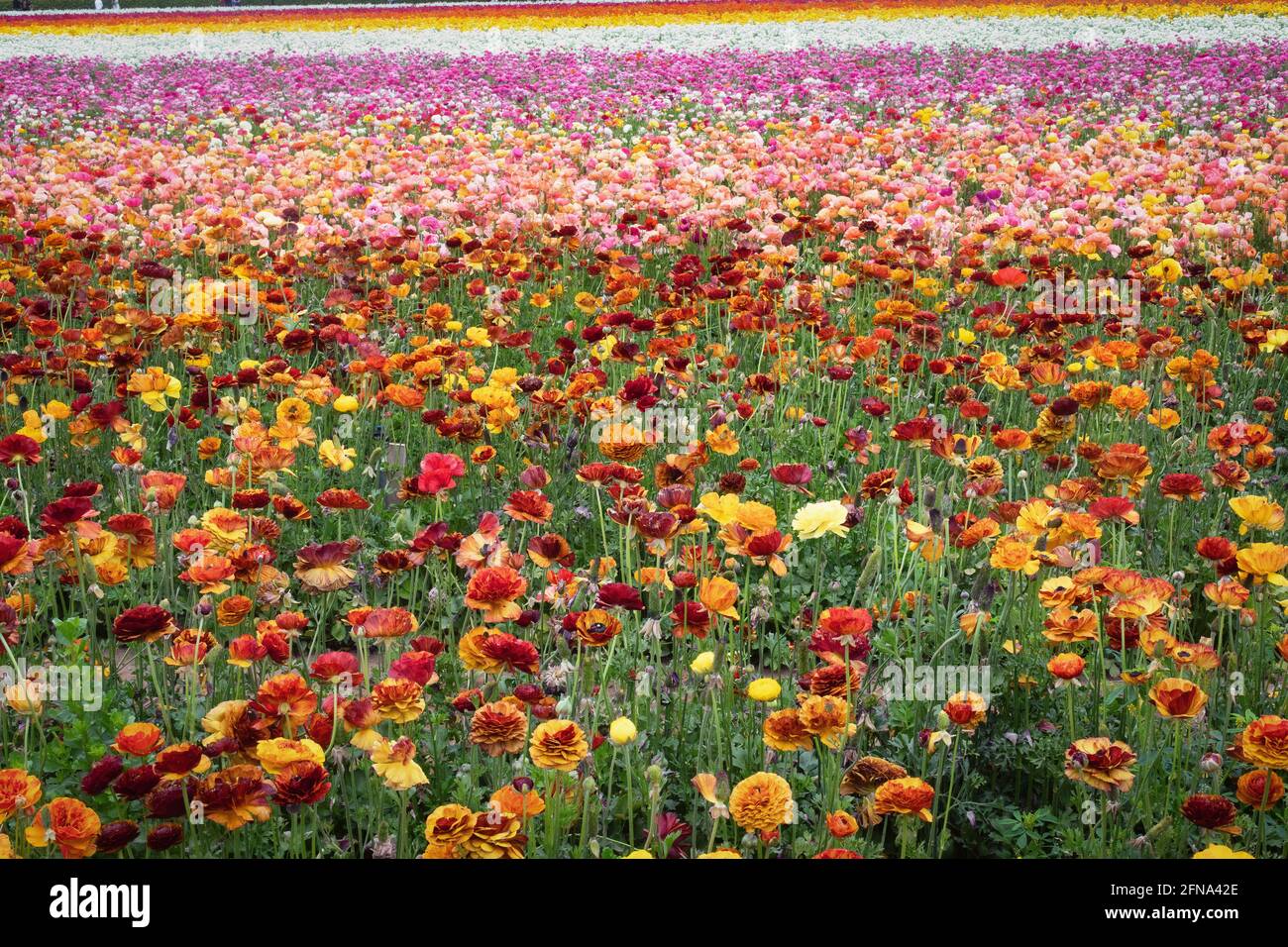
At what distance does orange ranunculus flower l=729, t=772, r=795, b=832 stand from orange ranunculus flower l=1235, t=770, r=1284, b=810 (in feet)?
2.42

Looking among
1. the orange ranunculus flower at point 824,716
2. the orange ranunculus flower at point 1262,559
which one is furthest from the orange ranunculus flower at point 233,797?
the orange ranunculus flower at point 1262,559

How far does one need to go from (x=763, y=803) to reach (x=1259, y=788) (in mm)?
800

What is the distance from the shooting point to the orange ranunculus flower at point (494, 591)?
1925 millimetres

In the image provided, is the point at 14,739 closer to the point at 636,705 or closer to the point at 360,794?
the point at 360,794

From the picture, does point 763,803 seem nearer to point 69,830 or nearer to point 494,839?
point 494,839

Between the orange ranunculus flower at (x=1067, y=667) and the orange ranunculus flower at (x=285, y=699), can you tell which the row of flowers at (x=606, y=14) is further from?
the orange ranunculus flower at (x=285, y=699)

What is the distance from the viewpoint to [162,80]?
14.6m

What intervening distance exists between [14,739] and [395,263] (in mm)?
2874

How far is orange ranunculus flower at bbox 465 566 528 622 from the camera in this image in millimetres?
1925

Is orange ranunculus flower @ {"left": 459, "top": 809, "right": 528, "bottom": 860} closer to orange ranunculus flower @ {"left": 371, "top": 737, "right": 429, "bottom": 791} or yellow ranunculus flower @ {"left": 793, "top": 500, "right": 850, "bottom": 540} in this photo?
orange ranunculus flower @ {"left": 371, "top": 737, "right": 429, "bottom": 791}

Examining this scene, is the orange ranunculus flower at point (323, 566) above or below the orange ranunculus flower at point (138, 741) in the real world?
above

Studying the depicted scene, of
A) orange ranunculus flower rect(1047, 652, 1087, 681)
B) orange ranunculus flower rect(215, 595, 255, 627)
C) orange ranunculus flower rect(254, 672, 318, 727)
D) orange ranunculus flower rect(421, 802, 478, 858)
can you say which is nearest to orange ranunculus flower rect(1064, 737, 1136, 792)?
orange ranunculus flower rect(1047, 652, 1087, 681)

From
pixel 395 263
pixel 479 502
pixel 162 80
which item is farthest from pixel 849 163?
pixel 162 80

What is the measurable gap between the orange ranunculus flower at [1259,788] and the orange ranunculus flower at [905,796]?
→ 0.54m
